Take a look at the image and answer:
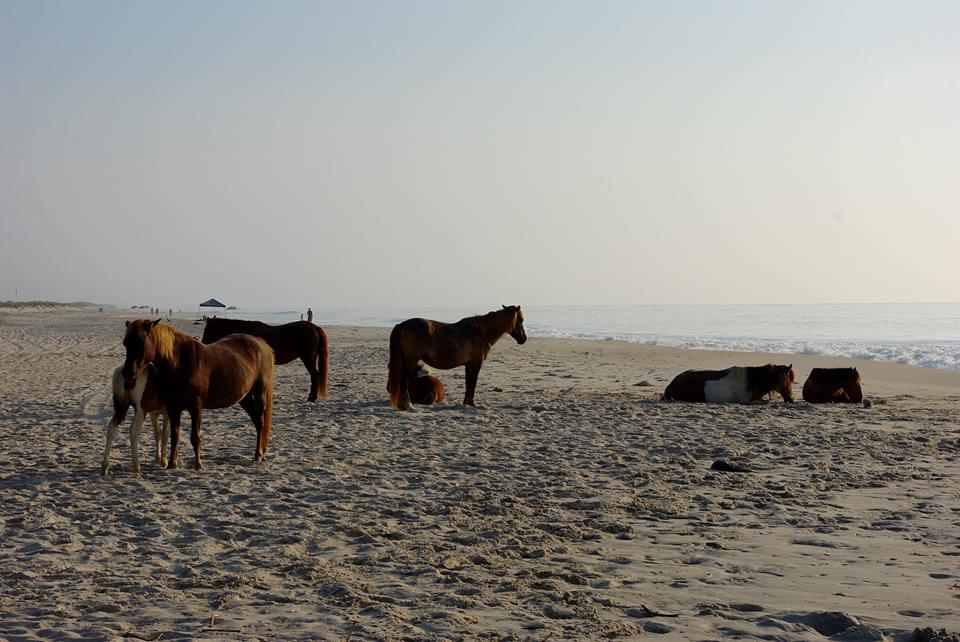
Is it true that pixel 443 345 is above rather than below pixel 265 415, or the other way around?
above

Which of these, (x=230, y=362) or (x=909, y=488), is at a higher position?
(x=230, y=362)

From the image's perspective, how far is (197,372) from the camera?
843 cm

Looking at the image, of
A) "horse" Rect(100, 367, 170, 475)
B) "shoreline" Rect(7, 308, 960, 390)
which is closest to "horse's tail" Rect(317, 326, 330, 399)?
"horse" Rect(100, 367, 170, 475)

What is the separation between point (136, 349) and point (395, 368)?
244 inches

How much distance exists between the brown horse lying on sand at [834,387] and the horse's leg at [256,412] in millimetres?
9395

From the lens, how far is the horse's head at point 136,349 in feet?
25.4

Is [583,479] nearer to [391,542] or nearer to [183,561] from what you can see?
[391,542]

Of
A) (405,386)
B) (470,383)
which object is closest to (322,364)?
(405,386)

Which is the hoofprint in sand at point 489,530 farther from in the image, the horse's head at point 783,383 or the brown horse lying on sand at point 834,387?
the brown horse lying on sand at point 834,387

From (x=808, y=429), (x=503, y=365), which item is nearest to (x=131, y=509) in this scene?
(x=808, y=429)

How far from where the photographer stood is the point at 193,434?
27.8ft

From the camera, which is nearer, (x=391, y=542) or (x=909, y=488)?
(x=391, y=542)

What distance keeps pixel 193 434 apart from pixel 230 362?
2.62ft

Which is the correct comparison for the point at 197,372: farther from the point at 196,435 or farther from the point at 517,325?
the point at 517,325
